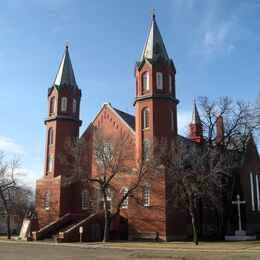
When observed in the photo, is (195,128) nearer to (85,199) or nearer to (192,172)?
(85,199)

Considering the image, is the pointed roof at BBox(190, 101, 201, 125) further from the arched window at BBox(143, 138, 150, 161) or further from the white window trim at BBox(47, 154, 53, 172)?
the white window trim at BBox(47, 154, 53, 172)

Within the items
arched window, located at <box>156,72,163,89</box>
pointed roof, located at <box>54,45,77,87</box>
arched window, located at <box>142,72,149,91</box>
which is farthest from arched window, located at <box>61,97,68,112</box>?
arched window, located at <box>156,72,163,89</box>

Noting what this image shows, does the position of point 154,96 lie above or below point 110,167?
above

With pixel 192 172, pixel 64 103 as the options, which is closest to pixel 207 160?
pixel 192 172

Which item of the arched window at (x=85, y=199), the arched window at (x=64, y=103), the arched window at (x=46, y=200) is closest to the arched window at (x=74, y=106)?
the arched window at (x=64, y=103)

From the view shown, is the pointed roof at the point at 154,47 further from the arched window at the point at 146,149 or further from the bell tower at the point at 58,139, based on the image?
the bell tower at the point at 58,139

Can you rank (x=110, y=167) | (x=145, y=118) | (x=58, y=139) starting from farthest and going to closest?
(x=58, y=139)
(x=145, y=118)
(x=110, y=167)

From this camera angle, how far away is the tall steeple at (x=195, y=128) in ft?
153

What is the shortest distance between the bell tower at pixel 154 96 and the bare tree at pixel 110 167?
5.97ft

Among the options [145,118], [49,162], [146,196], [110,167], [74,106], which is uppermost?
[74,106]

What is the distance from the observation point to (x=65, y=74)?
54250mm

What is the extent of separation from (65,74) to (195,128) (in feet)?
61.5

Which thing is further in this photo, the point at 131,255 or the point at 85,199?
the point at 85,199

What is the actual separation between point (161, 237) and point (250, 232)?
18771 millimetres
